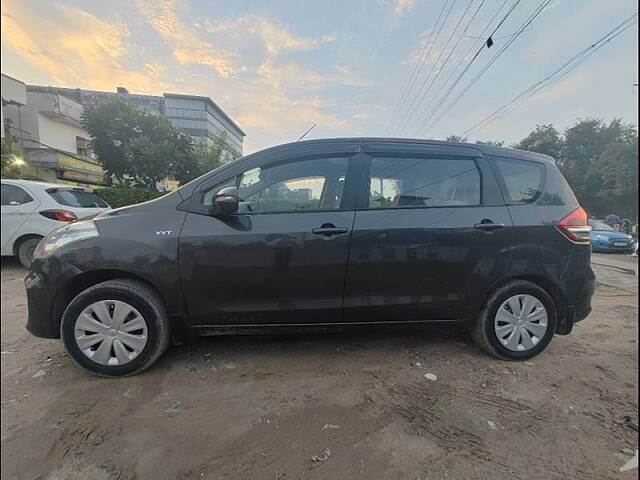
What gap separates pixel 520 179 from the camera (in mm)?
2455

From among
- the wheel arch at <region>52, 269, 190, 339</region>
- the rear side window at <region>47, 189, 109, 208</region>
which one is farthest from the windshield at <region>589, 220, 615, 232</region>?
Result: the rear side window at <region>47, 189, 109, 208</region>

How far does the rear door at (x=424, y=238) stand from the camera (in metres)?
2.18

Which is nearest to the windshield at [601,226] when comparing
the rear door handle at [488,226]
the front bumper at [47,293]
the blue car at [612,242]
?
the blue car at [612,242]

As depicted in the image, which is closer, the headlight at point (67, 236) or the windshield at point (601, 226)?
the headlight at point (67, 236)

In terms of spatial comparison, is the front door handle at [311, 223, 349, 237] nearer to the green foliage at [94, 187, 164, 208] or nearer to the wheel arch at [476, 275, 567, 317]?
the wheel arch at [476, 275, 567, 317]

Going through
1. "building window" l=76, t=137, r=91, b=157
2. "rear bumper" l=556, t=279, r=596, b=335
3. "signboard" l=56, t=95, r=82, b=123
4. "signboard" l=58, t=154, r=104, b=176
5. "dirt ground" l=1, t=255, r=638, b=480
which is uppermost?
"signboard" l=56, t=95, r=82, b=123

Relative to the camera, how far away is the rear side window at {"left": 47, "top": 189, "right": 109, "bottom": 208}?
4.49 meters

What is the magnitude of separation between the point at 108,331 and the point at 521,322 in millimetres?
3126

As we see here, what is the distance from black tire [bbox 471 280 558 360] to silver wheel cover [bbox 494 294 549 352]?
0.08 feet

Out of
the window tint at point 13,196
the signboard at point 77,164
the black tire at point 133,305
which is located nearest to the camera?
the black tire at point 133,305

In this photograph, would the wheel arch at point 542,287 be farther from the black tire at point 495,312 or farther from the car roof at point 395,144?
the car roof at point 395,144

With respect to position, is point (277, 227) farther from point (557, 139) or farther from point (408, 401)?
point (557, 139)

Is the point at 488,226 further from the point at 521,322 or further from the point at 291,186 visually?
the point at 291,186

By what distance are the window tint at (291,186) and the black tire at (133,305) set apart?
796mm
